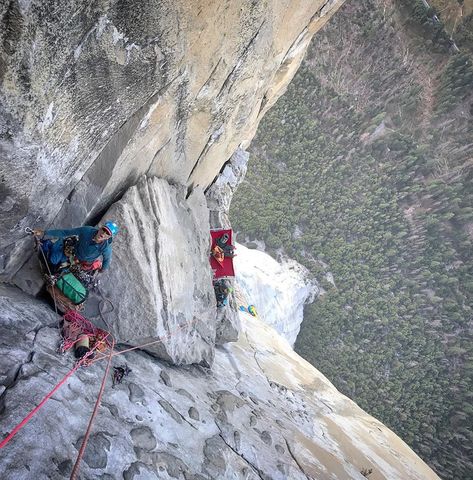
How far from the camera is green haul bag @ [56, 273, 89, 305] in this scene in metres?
5.11

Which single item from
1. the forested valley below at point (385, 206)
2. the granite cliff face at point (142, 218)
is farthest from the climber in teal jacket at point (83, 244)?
the forested valley below at point (385, 206)

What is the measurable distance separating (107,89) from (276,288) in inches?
931

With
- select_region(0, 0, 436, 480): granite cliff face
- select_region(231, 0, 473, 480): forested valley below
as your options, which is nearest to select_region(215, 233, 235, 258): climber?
select_region(0, 0, 436, 480): granite cliff face

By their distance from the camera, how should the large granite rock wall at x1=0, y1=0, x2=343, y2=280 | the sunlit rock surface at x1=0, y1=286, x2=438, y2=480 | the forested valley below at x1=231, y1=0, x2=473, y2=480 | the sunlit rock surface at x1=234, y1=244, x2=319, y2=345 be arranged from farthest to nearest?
the sunlit rock surface at x1=234, y1=244, x2=319, y2=345, the forested valley below at x1=231, y1=0, x2=473, y2=480, the sunlit rock surface at x1=0, y1=286, x2=438, y2=480, the large granite rock wall at x1=0, y1=0, x2=343, y2=280

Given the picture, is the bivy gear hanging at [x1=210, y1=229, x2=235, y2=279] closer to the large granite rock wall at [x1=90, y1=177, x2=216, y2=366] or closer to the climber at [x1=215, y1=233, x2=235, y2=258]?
the climber at [x1=215, y1=233, x2=235, y2=258]

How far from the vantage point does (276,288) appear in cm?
2670

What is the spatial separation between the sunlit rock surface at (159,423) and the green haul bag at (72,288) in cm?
39

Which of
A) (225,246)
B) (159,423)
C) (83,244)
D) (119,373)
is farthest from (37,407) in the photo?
(225,246)

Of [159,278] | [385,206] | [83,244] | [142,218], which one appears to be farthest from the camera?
[385,206]

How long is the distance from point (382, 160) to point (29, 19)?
102ft

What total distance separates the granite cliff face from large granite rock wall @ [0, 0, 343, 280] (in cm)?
2

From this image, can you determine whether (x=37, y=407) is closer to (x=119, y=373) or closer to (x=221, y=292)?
(x=119, y=373)

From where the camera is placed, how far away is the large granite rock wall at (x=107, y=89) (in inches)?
127

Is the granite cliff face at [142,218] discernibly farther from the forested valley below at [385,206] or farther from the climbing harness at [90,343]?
the forested valley below at [385,206]
